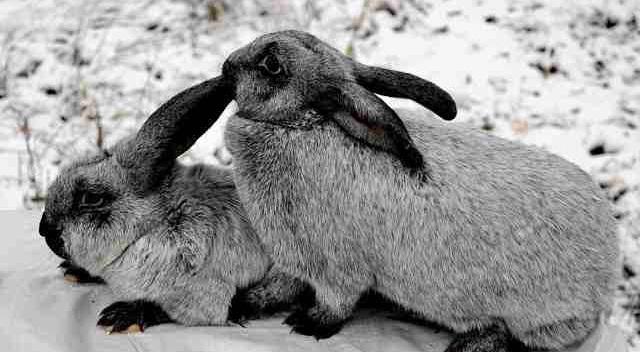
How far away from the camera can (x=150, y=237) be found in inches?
81.1

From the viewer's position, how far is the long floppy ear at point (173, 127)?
1932 mm

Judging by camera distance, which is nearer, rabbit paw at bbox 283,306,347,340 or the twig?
rabbit paw at bbox 283,306,347,340

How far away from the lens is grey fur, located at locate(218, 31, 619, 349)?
6.12 feet

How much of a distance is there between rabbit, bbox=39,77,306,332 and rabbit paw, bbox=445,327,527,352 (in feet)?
2.11

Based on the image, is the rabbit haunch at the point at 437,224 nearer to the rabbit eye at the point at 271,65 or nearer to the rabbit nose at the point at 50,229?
the rabbit eye at the point at 271,65

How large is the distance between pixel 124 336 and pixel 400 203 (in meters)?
0.91

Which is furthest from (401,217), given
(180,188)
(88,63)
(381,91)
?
(88,63)

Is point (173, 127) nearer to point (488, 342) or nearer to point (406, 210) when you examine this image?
point (406, 210)

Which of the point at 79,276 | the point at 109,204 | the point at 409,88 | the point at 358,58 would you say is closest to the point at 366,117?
the point at 409,88

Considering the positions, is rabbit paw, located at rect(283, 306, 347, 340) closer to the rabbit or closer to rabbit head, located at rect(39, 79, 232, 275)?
the rabbit

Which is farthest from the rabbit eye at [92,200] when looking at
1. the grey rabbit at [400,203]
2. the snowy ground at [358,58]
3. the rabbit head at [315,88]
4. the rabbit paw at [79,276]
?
the snowy ground at [358,58]

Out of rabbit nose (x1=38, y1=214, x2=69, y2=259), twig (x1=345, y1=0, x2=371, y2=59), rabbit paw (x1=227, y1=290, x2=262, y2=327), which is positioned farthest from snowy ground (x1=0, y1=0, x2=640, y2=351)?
rabbit paw (x1=227, y1=290, x2=262, y2=327)

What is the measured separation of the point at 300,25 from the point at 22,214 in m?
2.06

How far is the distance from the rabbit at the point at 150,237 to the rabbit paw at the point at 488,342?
644 millimetres
